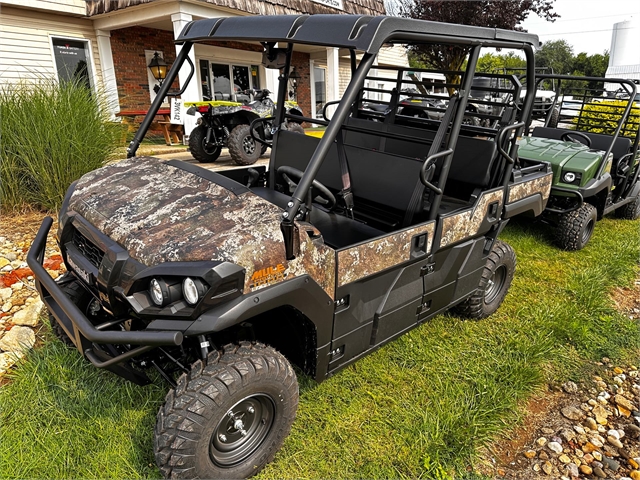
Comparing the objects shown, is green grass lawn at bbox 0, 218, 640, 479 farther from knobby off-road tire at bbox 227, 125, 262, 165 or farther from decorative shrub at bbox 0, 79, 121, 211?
knobby off-road tire at bbox 227, 125, 262, 165

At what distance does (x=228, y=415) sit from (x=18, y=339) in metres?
1.78

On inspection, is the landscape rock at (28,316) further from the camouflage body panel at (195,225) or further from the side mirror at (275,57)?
the side mirror at (275,57)

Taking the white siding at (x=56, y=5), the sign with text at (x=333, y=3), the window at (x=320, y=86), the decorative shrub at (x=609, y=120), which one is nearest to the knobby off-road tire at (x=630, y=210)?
the decorative shrub at (x=609, y=120)

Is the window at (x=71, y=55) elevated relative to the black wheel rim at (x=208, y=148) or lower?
elevated

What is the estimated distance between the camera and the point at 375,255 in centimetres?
215

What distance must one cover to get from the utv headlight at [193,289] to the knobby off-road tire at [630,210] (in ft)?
19.5

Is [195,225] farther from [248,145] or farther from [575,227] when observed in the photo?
[248,145]

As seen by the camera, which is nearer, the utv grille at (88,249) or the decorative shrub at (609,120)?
the utv grille at (88,249)

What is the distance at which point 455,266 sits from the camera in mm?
2762

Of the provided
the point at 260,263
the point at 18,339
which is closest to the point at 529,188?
the point at 260,263

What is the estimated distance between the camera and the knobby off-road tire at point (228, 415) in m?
1.72

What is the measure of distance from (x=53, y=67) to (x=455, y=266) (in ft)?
30.9

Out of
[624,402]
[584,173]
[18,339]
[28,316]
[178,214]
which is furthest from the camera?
[584,173]

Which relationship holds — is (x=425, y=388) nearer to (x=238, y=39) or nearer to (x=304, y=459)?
(x=304, y=459)
